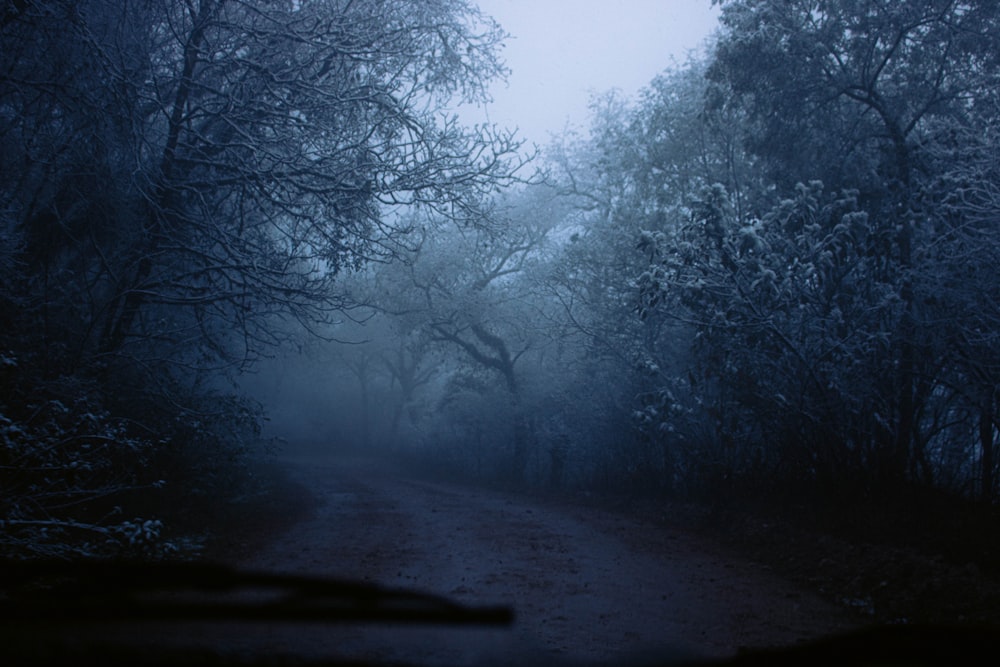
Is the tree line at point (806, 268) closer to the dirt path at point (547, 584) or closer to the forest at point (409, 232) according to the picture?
the forest at point (409, 232)

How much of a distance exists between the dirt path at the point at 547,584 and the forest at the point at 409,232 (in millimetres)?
2066

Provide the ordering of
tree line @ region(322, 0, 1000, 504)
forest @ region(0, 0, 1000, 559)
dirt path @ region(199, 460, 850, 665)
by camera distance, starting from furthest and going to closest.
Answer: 1. tree line @ region(322, 0, 1000, 504)
2. forest @ region(0, 0, 1000, 559)
3. dirt path @ region(199, 460, 850, 665)

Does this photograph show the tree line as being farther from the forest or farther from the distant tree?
the distant tree

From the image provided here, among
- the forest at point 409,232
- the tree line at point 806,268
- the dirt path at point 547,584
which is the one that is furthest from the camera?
the tree line at point 806,268

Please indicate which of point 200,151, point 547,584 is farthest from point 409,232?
point 547,584

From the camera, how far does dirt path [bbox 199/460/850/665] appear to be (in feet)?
13.6

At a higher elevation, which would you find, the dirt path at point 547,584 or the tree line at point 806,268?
the tree line at point 806,268

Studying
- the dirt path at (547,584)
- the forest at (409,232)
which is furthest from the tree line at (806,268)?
the dirt path at (547,584)

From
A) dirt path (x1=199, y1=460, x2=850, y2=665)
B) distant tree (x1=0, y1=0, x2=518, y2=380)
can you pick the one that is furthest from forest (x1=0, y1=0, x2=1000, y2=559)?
dirt path (x1=199, y1=460, x2=850, y2=665)

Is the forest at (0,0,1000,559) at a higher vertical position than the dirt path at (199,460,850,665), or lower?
higher

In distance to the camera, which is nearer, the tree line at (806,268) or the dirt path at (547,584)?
the dirt path at (547,584)

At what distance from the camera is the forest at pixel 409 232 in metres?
7.73

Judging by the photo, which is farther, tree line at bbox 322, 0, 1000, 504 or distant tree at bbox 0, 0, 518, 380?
tree line at bbox 322, 0, 1000, 504

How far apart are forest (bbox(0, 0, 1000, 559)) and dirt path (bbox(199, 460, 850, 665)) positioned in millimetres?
2066
